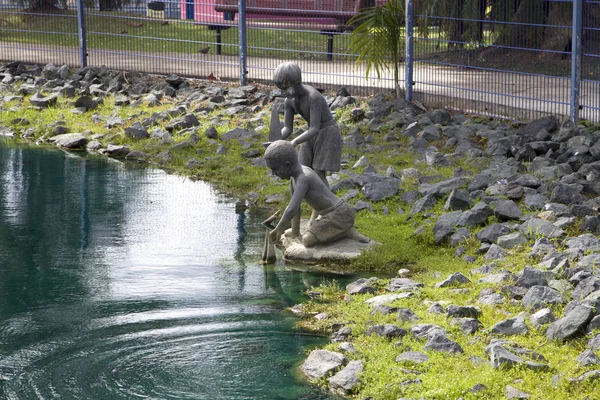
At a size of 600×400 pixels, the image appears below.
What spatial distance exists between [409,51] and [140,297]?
6925 mm

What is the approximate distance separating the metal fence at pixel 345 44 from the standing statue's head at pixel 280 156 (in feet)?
16.1

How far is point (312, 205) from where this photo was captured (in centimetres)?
830

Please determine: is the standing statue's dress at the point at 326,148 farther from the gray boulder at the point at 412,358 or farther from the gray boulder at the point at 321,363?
the gray boulder at the point at 412,358

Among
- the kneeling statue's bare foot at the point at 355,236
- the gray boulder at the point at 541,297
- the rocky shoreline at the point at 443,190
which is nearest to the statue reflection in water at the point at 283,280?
the rocky shoreline at the point at 443,190

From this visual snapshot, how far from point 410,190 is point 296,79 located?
2154mm

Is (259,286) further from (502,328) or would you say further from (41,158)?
(41,158)

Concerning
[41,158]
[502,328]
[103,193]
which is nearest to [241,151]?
[103,193]

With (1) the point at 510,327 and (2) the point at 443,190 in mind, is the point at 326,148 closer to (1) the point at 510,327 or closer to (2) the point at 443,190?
(2) the point at 443,190

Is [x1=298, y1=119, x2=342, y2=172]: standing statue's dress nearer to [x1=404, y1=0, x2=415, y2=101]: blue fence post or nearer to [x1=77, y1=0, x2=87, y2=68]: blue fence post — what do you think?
[x1=404, y1=0, x2=415, y2=101]: blue fence post

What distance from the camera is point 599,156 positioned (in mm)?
10258

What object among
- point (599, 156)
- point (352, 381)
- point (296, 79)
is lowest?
point (352, 381)

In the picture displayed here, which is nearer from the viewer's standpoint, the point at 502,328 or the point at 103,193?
the point at 502,328

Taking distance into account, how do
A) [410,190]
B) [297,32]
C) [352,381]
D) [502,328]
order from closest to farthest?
1. [352,381]
2. [502,328]
3. [410,190]
4. [297,32]

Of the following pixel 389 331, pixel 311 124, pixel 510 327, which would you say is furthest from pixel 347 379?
pixel 311 124
